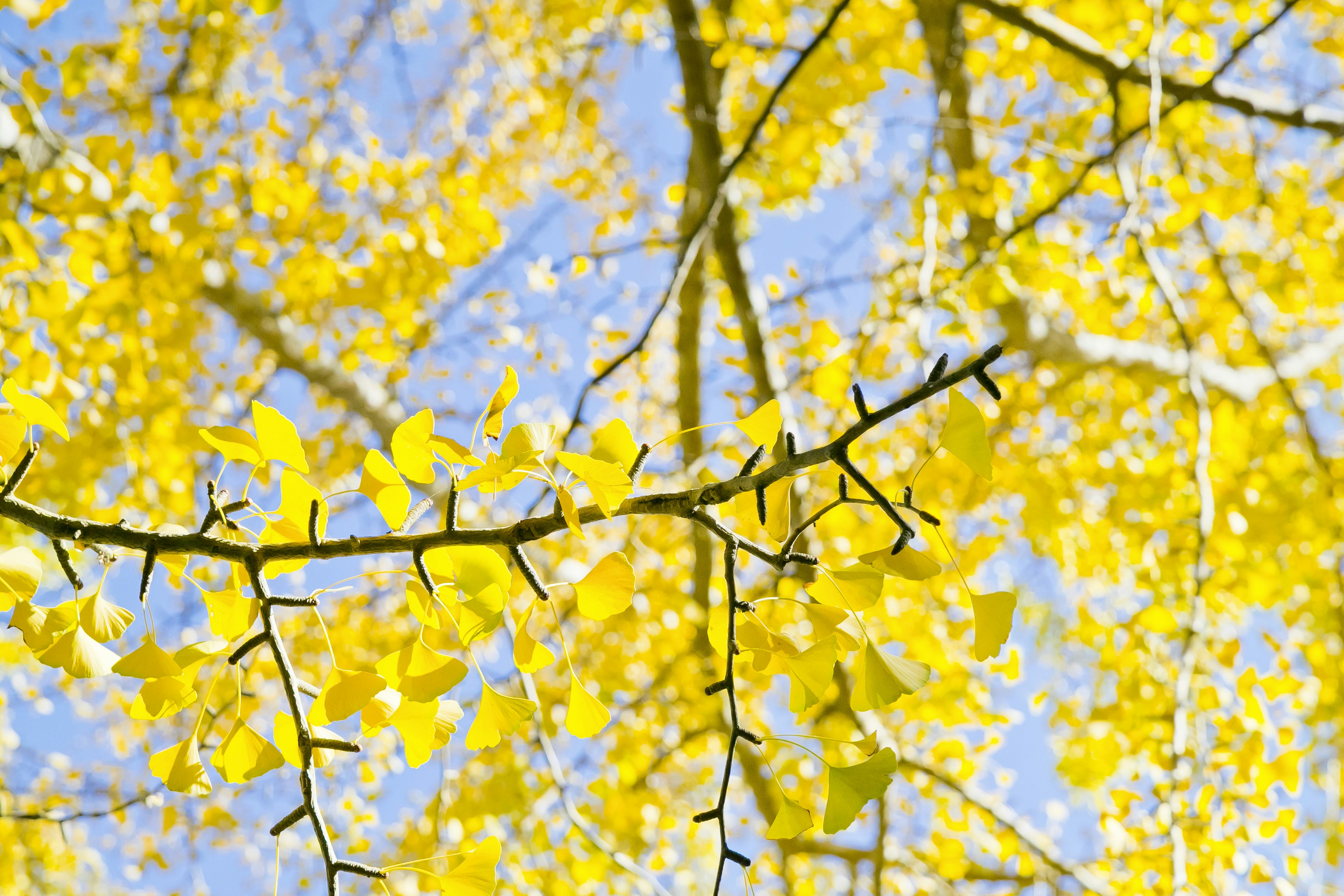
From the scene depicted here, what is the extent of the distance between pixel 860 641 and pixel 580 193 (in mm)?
3036

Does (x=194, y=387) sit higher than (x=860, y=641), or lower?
higher

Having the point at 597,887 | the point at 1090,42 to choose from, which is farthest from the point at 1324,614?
the point at 597,887

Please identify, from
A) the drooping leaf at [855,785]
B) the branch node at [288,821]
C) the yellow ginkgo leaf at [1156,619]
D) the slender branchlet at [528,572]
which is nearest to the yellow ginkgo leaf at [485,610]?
the slender branchlet at [528,572]

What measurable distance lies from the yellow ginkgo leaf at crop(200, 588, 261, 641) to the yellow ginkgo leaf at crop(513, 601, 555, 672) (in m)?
0.16

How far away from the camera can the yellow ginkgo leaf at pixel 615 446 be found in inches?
19.6

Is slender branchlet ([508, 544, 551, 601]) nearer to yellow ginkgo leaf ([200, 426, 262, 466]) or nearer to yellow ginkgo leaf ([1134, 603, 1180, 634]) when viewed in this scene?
yellow ginkgo leaf ([200, 426, 262, 466])

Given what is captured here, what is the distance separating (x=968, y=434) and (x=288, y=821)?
0.44 metres

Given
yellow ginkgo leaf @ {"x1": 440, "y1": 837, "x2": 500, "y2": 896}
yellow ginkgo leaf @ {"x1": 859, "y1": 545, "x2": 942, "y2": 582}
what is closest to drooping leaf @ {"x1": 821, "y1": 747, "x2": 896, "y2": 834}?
yellow ginkgo leaf @ {"x1": 859, "y1": 545, "x2": 942, "y2": 582}

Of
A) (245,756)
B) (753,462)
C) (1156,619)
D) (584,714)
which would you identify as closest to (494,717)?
(584,714)

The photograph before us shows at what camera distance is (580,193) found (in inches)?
130

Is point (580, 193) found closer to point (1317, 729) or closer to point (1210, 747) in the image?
point (1210, 747)

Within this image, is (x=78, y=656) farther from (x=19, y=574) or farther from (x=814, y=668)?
(x=814, y=668)

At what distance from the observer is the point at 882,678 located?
1.71 ft

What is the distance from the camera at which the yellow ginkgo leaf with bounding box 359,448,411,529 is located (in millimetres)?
502
